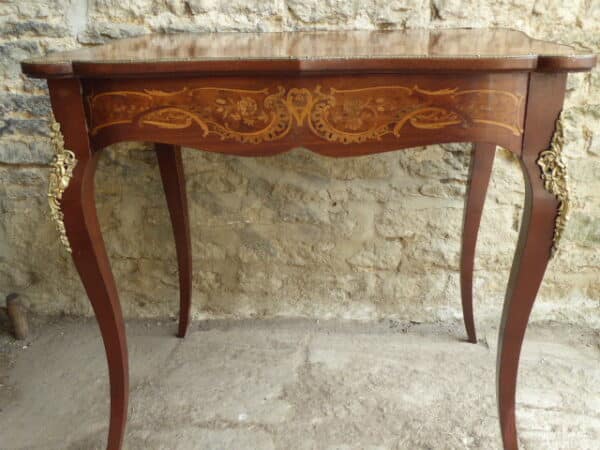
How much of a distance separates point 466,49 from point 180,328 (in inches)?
49.9

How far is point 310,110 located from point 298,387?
880 millimetres

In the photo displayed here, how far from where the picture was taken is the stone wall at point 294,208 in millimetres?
1638

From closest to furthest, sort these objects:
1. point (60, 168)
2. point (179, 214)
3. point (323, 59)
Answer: point (323, 59)
point (60, 168)
point (179, 214)

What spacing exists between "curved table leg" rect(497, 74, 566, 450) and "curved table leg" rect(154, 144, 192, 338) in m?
1.01

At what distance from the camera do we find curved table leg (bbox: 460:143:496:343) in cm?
162

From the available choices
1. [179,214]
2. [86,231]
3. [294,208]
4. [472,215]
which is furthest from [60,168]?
[472,215]

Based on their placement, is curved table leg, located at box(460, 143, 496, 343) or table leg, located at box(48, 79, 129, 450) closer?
table leg, located at box(48, 79, 129, 450)

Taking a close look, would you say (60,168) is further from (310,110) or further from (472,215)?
(472,215)

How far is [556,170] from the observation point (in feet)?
3.40

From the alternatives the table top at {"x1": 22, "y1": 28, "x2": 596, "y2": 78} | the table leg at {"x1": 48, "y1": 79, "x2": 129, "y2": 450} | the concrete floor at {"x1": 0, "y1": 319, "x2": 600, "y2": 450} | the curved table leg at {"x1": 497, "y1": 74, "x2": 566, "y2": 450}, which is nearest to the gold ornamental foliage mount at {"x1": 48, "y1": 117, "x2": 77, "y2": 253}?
the table leg at {"x1": 48, "y1": 79, "x2": 129, "y2": 450}

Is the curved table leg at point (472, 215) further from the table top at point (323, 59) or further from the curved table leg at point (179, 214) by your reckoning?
the curved table leg at point (179, 214)

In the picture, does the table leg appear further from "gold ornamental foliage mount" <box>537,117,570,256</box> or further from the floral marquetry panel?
"gold ornamental foliage mount" <box>537,117,570,256</box>

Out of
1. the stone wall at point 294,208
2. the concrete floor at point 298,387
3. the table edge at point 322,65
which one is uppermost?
the table edge at point 322,65

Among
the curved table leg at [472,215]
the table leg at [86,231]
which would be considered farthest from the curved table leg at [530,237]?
the table leg at [86,231]
